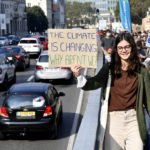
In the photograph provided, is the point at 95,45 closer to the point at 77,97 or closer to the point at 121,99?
the point at 121,99

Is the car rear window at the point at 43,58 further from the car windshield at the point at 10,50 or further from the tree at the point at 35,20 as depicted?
the tree at the point at 35,20

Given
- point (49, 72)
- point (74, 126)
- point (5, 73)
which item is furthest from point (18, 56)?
point (74, 126)

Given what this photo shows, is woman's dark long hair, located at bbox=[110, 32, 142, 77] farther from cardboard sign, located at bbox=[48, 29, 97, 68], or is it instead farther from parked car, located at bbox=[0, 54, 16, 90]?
parked car, located at bbox=[0, 54, 16, 90]

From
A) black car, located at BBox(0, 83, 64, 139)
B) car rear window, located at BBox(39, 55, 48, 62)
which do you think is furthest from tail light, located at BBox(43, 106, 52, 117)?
car rear window, located at BBox(39, 55, 48, 62)

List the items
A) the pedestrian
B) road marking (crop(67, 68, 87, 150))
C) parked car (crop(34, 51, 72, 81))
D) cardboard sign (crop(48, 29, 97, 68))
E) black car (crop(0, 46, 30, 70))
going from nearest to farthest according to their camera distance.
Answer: the pedestrian → cardboard sign (crop(48, 29, 97, 68)) → road marking (crop(67, 68, 87, 150)) → parked car (crop(34, 51, 72, 81)) → black car (crop(0, 46, 30, 70))

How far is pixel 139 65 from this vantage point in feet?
14.9

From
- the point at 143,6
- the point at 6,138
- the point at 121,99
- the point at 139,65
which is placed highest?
the point at 143,6

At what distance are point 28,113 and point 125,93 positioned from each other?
519cm

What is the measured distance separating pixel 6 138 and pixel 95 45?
451cm

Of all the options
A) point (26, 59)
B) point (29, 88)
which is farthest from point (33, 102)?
point (26, 59)

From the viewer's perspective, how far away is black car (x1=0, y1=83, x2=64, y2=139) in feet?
30.8

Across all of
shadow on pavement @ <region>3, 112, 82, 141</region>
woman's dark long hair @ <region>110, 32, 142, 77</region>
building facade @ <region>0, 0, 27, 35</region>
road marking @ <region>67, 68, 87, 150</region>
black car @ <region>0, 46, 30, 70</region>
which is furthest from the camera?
building facade @ <region>0, 0, 27, 35</region>

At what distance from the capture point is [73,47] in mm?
6086

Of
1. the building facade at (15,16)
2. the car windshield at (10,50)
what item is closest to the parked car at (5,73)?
the car windshield at (10,50)
